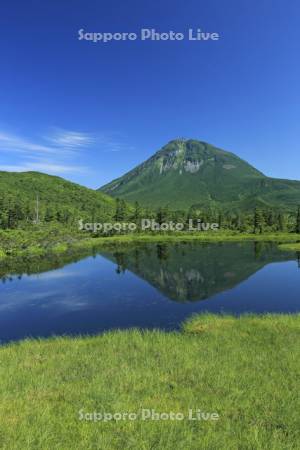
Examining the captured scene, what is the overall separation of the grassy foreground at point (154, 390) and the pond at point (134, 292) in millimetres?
8628

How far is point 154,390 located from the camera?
1279cm

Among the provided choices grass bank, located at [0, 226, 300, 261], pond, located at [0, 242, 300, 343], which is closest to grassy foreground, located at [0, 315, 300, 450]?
pond, located at [0, 242, 300, 343]

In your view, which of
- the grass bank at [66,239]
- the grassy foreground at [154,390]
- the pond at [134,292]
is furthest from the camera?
the grass bank at [66,239]

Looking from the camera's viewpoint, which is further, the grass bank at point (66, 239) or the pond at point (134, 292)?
the grass bank at point (66, 239)

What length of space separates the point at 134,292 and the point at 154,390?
1200 inches

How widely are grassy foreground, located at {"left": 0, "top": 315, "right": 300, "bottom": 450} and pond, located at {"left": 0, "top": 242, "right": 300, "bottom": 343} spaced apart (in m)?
8.63

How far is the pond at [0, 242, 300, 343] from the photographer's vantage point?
30125 mm

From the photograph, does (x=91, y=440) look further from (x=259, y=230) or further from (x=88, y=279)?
(x=259, y=230)

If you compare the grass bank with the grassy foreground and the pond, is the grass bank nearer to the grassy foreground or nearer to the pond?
the pond

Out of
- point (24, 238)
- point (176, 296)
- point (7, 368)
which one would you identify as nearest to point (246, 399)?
point (7, 368)

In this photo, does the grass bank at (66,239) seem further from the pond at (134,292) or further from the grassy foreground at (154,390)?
the grassy foreground at (154,390)

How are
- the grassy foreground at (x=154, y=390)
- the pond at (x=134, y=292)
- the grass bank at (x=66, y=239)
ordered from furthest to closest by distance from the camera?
the grass bank at (x=66, y=239) < the pond at (x=134, y=292) < the grassy foreground at (x=154, y=390)

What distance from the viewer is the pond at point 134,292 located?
3012 cm

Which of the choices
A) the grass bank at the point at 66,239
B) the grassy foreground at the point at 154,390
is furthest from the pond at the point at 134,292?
the grass bank at the point at 66,239
